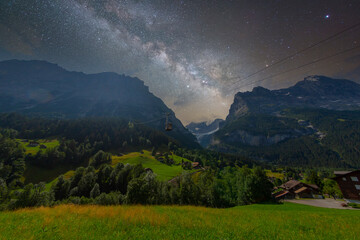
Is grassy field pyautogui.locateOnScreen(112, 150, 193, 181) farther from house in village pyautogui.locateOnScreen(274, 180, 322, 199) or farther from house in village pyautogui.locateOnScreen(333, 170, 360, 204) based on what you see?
house in village pyautogui.locateOnScreen(333, 170, 360, 204)

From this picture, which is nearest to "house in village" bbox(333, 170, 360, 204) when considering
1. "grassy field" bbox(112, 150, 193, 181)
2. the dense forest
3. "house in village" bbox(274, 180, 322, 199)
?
"house in village" bbox(274, 180, 322, 199)

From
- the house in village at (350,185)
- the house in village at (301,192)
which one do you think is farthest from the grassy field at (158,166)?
the house in village at (350,185)

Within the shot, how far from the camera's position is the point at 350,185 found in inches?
1927

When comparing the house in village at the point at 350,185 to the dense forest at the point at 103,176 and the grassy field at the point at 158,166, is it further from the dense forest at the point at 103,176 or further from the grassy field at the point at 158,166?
the grassy field at the point at 158,166

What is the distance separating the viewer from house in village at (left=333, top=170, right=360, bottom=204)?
1859 inches

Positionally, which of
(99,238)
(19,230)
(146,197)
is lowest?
(146,197)

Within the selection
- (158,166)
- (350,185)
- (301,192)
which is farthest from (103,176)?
(350,185)

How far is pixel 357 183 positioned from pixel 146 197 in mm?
73662

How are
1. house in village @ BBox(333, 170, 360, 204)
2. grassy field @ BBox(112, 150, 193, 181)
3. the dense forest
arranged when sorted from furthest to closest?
1. grassy field @ BBox(112, 150, 193, 181)
2. house in village @ BBox(333, 170, 360, 204)
3. the dense forest

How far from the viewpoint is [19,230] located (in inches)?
236

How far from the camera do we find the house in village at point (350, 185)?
155 ft

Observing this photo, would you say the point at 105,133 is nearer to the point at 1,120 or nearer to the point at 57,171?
the point at 57,171

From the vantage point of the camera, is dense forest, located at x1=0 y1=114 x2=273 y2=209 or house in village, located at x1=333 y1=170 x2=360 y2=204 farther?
house in village, located at x1=333 y1=170 x2=360 y2=204

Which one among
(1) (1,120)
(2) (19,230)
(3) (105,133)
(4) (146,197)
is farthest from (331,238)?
(1) (1,120)
